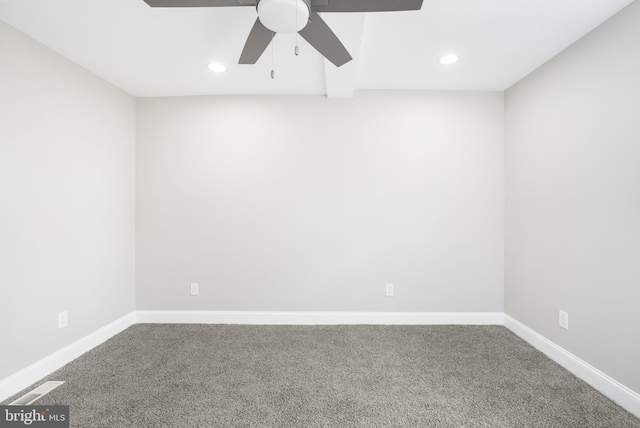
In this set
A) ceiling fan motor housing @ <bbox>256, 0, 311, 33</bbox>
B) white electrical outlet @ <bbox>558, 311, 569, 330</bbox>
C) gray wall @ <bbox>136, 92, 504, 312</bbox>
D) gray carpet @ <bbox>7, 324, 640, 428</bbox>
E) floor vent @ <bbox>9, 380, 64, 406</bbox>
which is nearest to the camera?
ceiling fan motor housing @ <bbox>256, 0, 311, 33</bbox>

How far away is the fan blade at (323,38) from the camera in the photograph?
4.28ft

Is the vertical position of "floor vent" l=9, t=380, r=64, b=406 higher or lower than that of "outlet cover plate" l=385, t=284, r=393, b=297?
lower

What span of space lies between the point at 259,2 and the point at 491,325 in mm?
3227

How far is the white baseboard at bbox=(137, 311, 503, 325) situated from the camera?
2.81 m

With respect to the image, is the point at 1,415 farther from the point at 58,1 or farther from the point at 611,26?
the point at 611,26

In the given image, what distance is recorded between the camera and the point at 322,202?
2.85 m

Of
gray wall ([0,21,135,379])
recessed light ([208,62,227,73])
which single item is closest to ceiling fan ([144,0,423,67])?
recessed light ([208,62,227,73])

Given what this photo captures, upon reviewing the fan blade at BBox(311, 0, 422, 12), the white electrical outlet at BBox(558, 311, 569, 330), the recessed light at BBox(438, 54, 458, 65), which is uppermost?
the recessed light at BBox(438, 54, 458, 65)

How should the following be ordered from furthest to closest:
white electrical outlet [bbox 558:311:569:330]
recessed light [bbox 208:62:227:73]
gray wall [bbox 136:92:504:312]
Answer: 1. gray wall [bbox 136:92:504:312]
2. recessed light [bbox 208:62:227:73]
3. white electrical outlet [bbox 558:311:569:330]

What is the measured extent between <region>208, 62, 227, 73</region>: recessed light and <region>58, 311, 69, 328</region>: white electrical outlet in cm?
223

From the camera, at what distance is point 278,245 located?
287 centimetres

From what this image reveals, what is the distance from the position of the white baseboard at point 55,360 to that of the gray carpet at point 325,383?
0.08 m

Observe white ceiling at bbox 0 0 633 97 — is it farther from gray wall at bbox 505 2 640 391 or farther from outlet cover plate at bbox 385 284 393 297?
outlet cover plate at bbox 385 284 393 297

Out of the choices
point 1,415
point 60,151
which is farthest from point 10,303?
point 60,151
